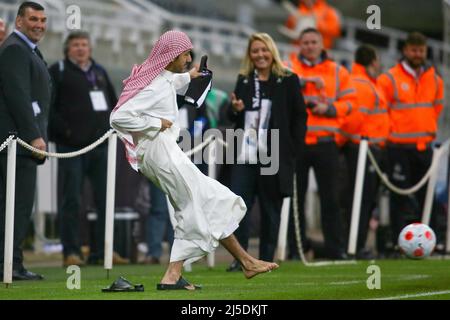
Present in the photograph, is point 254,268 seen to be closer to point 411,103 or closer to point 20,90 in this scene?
point 20,90

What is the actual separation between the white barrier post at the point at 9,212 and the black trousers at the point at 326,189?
16.8 ft

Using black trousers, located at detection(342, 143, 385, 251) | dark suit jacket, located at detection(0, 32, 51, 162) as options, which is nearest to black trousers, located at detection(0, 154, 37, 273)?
dark suit jacket, located at detection(0, 32, 51, 162)

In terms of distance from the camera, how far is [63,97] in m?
17.2

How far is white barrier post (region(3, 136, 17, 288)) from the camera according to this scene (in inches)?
515

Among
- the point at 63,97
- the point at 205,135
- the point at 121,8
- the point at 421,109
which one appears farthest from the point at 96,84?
the point at 121,8

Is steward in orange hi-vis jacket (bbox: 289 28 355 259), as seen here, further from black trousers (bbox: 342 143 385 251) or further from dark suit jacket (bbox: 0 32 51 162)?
dark suit jacket (bbox: 0 32 51 162)

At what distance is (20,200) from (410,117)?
6227 mm

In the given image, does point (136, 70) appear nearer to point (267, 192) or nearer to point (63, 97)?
point (267, 192)

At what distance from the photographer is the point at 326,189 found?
58.6 ft

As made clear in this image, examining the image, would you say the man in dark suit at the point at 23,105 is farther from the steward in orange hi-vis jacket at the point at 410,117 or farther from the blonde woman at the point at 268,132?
the steward in orange hi-vis jacket at the point at 410,117

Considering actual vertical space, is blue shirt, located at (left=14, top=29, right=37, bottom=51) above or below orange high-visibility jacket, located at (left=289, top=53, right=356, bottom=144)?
above

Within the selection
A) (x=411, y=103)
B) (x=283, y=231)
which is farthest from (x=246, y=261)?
(x=411, y=103)

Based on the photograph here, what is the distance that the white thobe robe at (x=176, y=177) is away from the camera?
12273 millimetres

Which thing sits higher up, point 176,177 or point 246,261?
point 176,177
